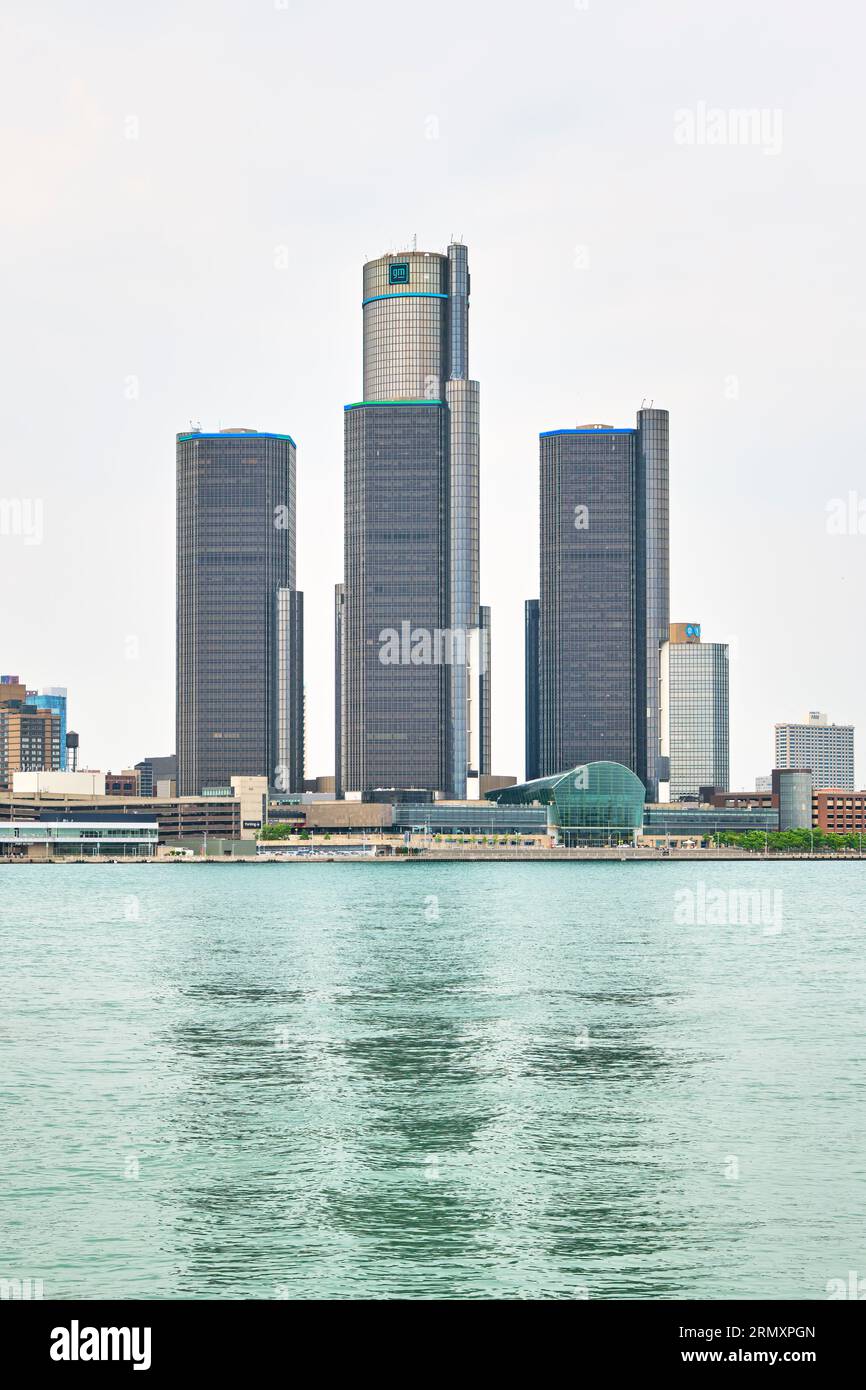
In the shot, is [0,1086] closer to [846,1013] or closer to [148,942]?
[846,1013]

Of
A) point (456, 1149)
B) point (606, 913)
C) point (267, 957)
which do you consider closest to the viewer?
point (456, 1149)

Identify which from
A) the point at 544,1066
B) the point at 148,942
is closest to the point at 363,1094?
the point at 544,1066

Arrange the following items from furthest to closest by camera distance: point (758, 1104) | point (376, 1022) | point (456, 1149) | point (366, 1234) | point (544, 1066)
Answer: point (376, 1022)
point (544, 1066)
point (758, 1104)
point (456, 1149)
point (366, 1234)

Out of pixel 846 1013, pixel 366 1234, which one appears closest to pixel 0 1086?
pixel 366 1234

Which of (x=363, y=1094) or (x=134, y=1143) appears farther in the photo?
(x=363, y=1094)
